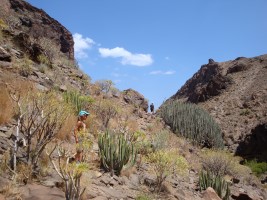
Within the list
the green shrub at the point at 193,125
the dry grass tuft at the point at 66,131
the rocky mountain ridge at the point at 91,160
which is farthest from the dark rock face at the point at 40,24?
the dry grass tuft at the point at 66,131

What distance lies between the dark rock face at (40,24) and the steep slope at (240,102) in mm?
18697

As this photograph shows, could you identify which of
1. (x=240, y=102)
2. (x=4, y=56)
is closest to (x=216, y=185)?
(x=4, y=56)

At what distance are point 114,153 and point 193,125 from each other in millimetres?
12563

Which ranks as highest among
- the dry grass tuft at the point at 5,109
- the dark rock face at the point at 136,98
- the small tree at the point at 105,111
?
the dark rock face at the point at 136,98

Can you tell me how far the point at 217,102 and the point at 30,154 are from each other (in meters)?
30.9

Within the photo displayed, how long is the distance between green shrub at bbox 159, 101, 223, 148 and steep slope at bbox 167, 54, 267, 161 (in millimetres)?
3204

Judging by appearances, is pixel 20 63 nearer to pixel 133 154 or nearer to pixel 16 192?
pixel 133 154

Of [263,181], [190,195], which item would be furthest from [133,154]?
[263,181]

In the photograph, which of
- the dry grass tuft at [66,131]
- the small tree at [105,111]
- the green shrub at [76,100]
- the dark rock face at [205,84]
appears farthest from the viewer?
the dark rock face at [205,84]

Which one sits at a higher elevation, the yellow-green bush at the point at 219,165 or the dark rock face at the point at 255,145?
the dark rock face at the point at 255,145

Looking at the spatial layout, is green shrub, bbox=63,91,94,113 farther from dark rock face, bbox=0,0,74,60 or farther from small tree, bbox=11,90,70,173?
dark rock face, bbox=0,0,74,60

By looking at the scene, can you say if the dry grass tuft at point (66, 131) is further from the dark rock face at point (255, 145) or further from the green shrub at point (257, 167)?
the dark rock face at point (255, 145)

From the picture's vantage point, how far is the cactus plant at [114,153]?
8.56m

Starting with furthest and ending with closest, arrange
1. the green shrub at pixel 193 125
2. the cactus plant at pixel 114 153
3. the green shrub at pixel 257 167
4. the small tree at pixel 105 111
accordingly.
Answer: the green shrub at pixel 193 125, the green shrub at pixel 257 167, the small tree at pixel 105 111, the cactus plant at pixel 114 153
